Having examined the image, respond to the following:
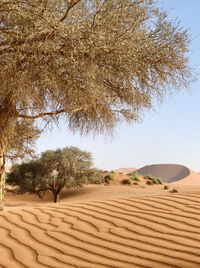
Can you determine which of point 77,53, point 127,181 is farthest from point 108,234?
point 127,181

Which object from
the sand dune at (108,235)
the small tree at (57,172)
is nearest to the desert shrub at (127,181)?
the small tree at (57,172)

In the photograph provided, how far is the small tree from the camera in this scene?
2494 cm

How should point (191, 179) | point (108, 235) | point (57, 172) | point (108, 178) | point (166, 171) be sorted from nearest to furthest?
point (108, 235) → point (57, 172) → point (108, 178) → point (191, 179) → point (166, 171)

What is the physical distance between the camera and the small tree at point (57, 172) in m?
24.9

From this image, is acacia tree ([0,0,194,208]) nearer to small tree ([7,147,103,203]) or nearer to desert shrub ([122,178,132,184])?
small tree ([7,147,103,203])

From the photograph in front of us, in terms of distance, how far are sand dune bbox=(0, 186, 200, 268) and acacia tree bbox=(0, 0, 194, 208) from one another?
2.83m

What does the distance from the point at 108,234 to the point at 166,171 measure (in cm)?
8206

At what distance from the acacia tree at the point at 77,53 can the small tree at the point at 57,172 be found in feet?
50.0

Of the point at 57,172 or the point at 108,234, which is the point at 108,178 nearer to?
the point at 57,172

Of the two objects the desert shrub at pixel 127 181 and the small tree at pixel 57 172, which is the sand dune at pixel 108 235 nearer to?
the small tree at pixel 57 172

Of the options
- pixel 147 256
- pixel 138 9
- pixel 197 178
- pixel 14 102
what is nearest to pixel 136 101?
pixel 138 9

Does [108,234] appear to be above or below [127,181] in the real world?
below

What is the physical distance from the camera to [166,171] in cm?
8544

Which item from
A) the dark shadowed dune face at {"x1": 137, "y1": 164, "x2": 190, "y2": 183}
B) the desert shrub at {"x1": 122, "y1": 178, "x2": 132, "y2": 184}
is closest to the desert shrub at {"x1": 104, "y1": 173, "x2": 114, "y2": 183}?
the desert shrub at {"x1": 122, "y1": 178, "x2": 132, "y2": 184}
